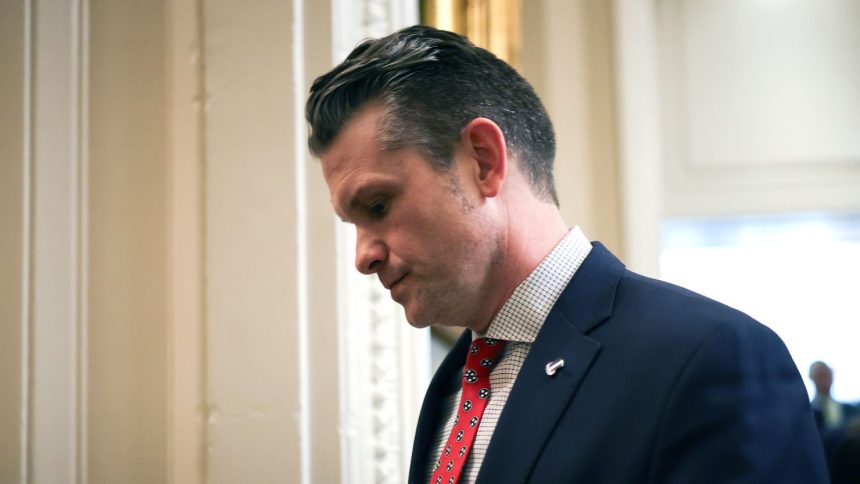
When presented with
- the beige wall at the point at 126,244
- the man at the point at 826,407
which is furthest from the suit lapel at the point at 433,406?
the man at the point at 826,407

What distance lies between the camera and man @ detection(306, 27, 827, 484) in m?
0.92

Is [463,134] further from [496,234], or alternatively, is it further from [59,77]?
[59,77]

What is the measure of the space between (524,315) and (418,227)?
17 centimetres

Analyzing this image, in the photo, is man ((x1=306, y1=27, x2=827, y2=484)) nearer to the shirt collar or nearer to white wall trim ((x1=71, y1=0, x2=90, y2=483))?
the shirt collar

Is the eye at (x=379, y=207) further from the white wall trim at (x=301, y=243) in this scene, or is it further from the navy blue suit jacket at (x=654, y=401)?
the white wall trim at (x=301, y=243)

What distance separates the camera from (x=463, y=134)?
44.4 inches

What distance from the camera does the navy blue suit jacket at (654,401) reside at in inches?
33.9

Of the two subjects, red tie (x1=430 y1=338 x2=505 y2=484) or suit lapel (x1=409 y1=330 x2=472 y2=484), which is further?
suit lapel (x1=409 y1=330 x2=472 y2=484)

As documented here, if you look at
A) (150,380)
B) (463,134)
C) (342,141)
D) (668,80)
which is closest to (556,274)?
(463,134)

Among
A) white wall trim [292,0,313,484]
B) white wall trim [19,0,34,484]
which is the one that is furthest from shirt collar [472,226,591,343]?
white wall trim [19,0,34,484]

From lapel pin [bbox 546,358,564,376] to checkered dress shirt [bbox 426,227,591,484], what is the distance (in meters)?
0.08

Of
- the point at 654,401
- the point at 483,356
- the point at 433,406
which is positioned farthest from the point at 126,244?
the point at 654,401

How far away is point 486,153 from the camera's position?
44.3 inches

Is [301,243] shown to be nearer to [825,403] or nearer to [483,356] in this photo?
[483,356]
